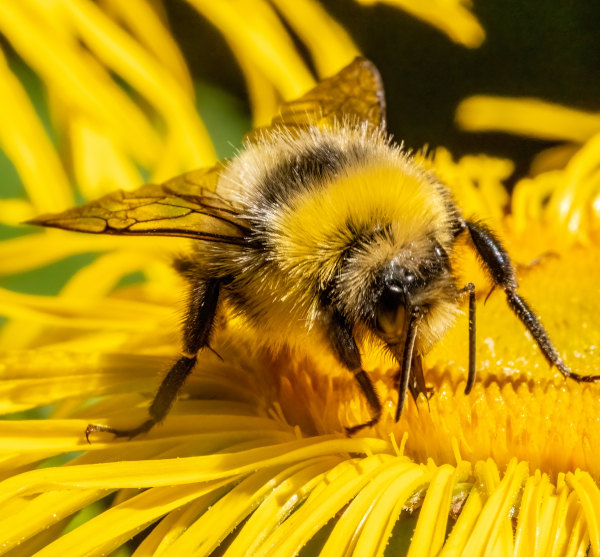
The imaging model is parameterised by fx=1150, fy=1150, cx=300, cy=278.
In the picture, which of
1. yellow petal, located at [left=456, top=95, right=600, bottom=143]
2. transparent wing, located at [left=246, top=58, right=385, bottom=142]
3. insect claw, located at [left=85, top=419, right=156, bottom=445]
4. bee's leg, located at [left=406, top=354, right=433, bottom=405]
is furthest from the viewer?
yellow petal, located at [left=456, top=95, right=600, bottom=143]

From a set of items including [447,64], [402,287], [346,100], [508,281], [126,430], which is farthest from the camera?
[447,64]

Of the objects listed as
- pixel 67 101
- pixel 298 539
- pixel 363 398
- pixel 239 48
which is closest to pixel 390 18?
pixel 239 48

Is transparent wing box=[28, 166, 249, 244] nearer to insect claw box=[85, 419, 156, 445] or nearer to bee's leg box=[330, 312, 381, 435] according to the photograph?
bee's leg box=[330, 312, 381, 435]

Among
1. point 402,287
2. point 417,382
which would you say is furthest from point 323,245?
point 417,382

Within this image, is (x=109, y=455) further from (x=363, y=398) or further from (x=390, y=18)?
(x=390, y=18)

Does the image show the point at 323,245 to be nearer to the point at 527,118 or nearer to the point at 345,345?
the point at 345,345

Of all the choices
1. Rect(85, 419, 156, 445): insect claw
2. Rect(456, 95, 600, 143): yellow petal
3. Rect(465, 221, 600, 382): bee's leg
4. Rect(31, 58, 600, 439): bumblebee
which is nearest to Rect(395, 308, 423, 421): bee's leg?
Rect(31, 58, 600, 439): bumblebee
